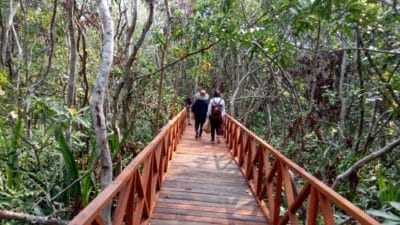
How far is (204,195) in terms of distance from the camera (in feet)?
18.2

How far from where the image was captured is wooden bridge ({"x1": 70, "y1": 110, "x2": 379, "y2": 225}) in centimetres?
283

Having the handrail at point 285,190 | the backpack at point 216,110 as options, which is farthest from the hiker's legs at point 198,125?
the handrail at point 285,190

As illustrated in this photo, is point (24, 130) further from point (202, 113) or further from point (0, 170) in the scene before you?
point (202, 113)

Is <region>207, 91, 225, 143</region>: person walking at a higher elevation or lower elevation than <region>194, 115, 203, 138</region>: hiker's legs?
higher

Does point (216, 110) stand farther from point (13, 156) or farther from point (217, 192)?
point (13, 156)

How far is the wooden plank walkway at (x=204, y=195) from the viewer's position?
4578 mm

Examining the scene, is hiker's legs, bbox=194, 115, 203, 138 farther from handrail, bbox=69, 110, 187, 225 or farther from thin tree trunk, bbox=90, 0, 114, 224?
thin tree trunk, bbox=90, 0, 114, 224

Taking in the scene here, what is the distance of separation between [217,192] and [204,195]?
283mm

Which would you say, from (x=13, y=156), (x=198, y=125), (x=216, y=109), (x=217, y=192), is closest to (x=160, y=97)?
(x=216, y=109)

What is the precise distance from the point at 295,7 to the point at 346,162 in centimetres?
408

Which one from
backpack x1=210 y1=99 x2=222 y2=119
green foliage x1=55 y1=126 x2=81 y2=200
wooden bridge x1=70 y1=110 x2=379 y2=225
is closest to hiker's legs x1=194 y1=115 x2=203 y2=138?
backpack x1=210 y1=99 x2=222 y2=119

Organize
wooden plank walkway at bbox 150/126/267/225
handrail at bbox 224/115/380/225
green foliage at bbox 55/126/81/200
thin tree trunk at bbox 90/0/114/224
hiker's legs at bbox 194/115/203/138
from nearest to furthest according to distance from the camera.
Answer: handrail at bbox 224/115/380/225 → thin tree trunk at bbox 90/0/114/224 → wooden plank walkway at bbox 150/126/267/225 → green foliage at bbox 55/126/81/200 → hiker's legs at bbox 194/115/203/138

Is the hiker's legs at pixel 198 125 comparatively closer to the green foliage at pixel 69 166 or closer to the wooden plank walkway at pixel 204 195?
the wooden plank walkway at pixel 204 195

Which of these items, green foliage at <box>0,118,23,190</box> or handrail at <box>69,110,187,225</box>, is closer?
handrail at <box>69,110,187,225</box>
